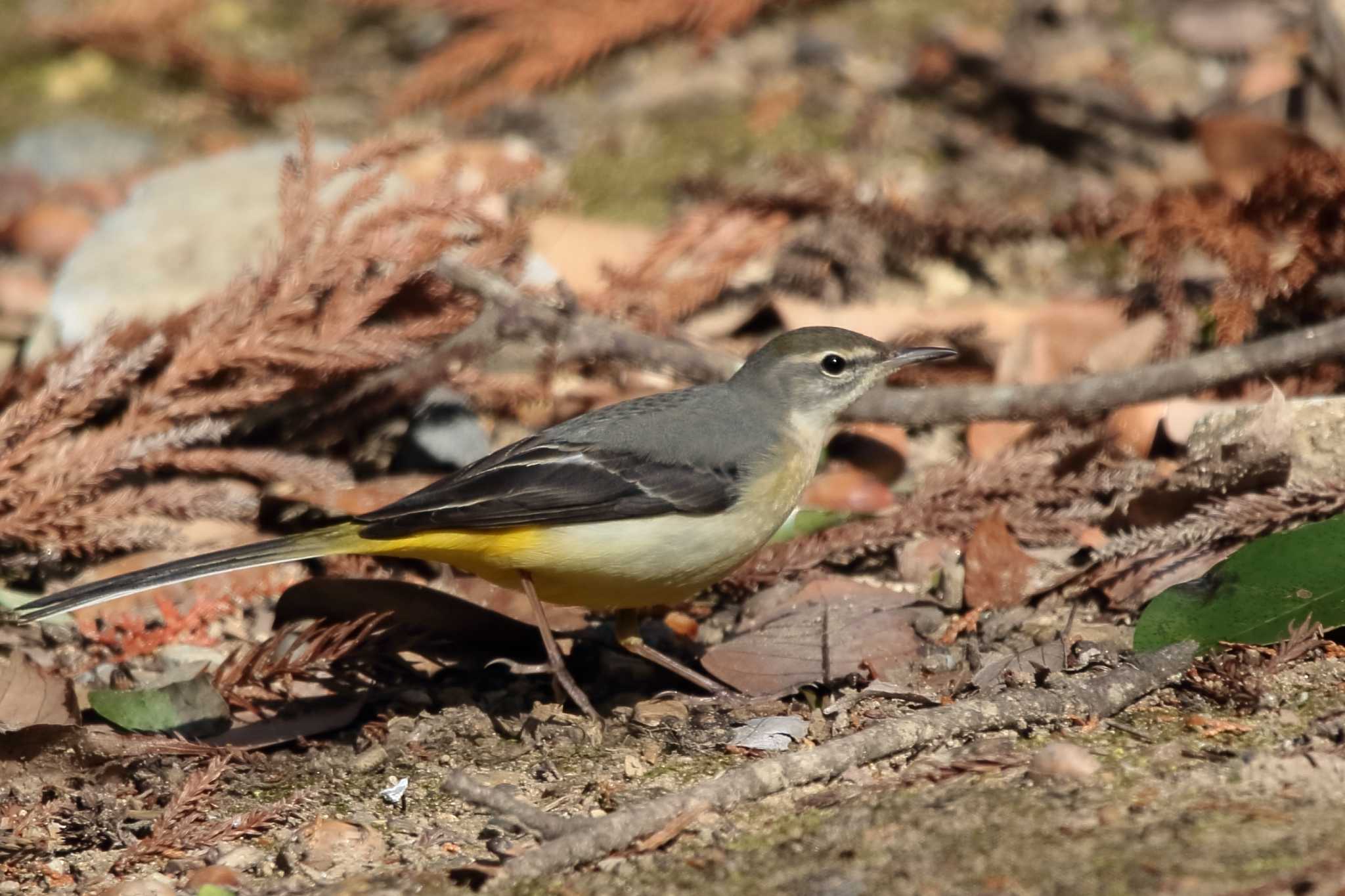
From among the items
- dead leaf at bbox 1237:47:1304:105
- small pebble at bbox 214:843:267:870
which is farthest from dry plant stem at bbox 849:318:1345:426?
small pebble at bbox 214:843:267:870

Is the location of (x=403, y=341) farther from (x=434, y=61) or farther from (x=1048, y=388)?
(x=434, y=61)

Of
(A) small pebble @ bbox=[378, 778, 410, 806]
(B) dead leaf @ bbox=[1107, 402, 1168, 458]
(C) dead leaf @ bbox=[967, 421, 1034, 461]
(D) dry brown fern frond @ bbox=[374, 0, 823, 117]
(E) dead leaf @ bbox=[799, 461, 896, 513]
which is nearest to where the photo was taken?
(A) small pebble @ bbox=[378, 778, 410, 806]

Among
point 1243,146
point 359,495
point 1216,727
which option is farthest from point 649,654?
point 1243,146

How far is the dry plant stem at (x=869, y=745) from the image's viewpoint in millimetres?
3352

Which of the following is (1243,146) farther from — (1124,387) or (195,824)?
(195,824)

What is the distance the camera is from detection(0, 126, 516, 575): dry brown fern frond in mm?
5391

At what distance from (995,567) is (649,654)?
1.22m

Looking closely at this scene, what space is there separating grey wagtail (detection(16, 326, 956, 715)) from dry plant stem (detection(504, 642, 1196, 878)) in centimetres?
103

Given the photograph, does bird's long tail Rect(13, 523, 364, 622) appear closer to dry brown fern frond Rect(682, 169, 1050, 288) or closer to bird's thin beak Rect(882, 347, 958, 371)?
bird's thin beak Rect(882, 347, 958, 371)

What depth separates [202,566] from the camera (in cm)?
466

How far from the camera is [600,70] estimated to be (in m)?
9.30

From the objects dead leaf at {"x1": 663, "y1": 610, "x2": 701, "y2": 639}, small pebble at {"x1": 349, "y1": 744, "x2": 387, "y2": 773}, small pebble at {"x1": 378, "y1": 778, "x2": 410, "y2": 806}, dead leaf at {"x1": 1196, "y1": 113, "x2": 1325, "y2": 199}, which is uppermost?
dead leaf at {"x1": 1196, "y1": 113, "x2": 1325, "y2": 199}

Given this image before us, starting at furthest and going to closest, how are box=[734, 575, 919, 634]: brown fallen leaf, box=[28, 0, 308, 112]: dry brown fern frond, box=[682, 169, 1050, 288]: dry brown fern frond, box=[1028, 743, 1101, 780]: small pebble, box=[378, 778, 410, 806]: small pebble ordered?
box=[28, 0, 308, 112]: dry brown fern frond, box=[682, 169, 1050, 288]: dry brown fern frond, box=[734, 575, 919, 634]: brown fallen leaf, box=[378, 778, 410, 806]: small pebble, box=[1028, 743, 1101, 780]: small pebble

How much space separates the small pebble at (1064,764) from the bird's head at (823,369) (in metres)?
2.14
